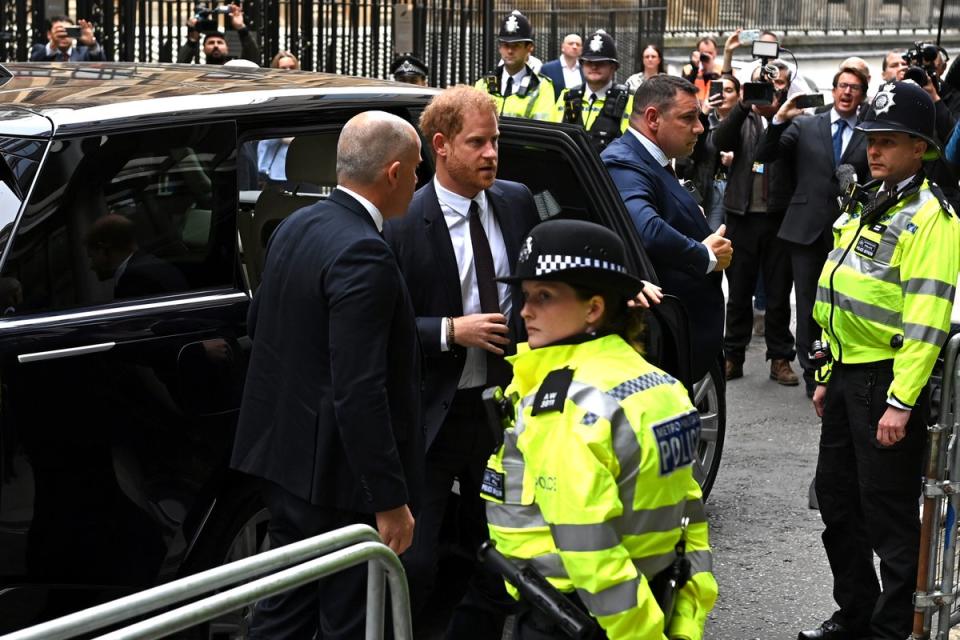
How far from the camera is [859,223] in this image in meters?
4.61

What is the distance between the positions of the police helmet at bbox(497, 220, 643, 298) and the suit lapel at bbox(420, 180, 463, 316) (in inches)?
54.1

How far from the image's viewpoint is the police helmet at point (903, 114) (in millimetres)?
4484

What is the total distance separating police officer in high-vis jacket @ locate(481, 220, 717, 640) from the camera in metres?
2.74

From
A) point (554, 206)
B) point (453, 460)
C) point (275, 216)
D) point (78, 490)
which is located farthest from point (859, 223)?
point (78, 490)

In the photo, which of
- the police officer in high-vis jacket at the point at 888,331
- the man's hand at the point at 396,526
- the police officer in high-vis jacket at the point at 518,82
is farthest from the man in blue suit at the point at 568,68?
the man's hand at the point at 396,526

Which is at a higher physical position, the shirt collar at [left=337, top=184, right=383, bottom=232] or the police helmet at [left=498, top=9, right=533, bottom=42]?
the police helmet at [left=498, top=9, right=533, bottom=42]

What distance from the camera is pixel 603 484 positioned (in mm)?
→ 2734

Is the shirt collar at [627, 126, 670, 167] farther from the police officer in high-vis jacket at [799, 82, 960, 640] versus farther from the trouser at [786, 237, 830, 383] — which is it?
the trouser at [786, 237, 830, 383]

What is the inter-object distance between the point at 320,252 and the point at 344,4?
41.6ft

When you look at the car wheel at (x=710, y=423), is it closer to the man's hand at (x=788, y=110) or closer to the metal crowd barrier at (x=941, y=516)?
the metal crowd barrier at (x=941, y=516)

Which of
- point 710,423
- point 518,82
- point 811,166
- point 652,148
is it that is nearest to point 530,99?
point 518,82

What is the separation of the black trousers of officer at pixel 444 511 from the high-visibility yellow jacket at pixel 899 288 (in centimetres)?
124

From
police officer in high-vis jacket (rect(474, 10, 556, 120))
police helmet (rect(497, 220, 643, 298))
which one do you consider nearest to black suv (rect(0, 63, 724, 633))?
police helmet (rect(497, 220, 643, 298))

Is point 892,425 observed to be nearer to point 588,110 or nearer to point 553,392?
point 553,392
